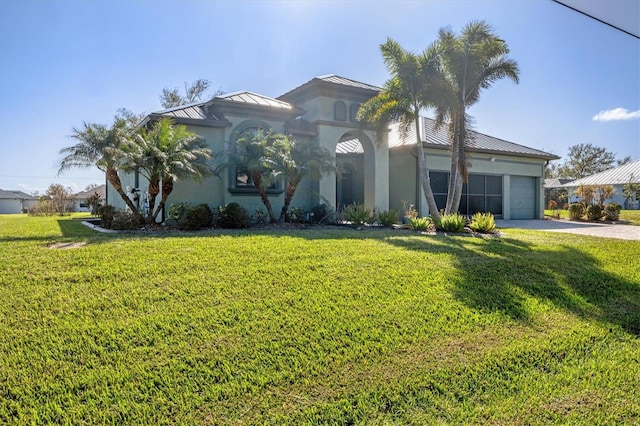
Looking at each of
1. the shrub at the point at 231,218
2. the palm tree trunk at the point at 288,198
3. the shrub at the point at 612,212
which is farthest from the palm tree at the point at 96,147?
the shrub at the point at 612,212

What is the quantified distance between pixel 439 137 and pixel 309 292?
16869 mm

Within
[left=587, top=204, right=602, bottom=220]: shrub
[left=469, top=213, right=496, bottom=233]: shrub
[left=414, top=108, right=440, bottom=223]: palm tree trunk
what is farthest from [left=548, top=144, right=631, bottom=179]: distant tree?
[left=469, top=213, right=496, bottom=233]: shrub

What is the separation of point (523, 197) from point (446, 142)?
6881 mm

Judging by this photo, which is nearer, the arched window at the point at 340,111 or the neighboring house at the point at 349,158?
the neighboring house at the point at 349,158

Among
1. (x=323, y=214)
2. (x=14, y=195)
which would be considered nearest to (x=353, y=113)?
(x=323, y=214)

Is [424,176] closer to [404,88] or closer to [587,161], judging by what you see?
[404,88]

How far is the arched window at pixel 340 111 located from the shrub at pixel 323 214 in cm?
384

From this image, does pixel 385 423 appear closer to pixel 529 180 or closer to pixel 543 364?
pixel 543 364

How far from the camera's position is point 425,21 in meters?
8.31

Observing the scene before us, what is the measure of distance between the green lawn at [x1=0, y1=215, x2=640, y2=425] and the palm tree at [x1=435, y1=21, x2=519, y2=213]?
27.0ft

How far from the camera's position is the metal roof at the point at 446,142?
1897 cm

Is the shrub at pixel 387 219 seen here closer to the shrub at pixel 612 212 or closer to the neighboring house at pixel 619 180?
the shrub at pixel 612 212

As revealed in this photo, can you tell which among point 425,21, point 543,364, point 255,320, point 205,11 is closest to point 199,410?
point 255,320

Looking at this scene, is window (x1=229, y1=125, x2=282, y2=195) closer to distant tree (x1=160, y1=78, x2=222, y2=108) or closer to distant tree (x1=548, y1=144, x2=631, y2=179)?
distant tree (x1=160, y1=78, x2=222, y2=108)
